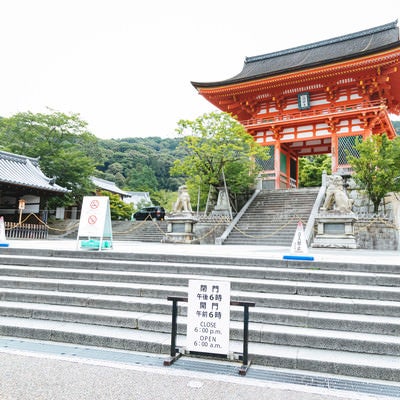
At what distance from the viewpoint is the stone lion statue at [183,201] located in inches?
577

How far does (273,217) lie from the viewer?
16516 millimetres

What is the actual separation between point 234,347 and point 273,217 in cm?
1288

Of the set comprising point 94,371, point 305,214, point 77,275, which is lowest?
point 94,371

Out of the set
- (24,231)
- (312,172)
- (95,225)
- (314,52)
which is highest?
(314,52)

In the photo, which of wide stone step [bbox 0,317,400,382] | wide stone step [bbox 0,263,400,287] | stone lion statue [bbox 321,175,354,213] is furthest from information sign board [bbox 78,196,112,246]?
stone lion statue [bbox 321,175,354,213]

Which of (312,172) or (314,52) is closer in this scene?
(314,52)

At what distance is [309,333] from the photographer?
4.12 metres

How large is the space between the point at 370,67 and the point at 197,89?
406 inches

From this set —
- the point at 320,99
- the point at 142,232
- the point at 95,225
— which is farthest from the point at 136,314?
the point at 320,99

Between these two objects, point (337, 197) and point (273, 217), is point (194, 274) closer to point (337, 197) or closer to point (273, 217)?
point (337, 197)

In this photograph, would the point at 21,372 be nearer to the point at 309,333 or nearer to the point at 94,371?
the point at 94,371

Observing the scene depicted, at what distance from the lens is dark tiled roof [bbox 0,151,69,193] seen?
737 inches

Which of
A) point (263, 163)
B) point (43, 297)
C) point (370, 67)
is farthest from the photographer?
point (263, 163)

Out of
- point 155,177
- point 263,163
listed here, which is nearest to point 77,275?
point 263,163
